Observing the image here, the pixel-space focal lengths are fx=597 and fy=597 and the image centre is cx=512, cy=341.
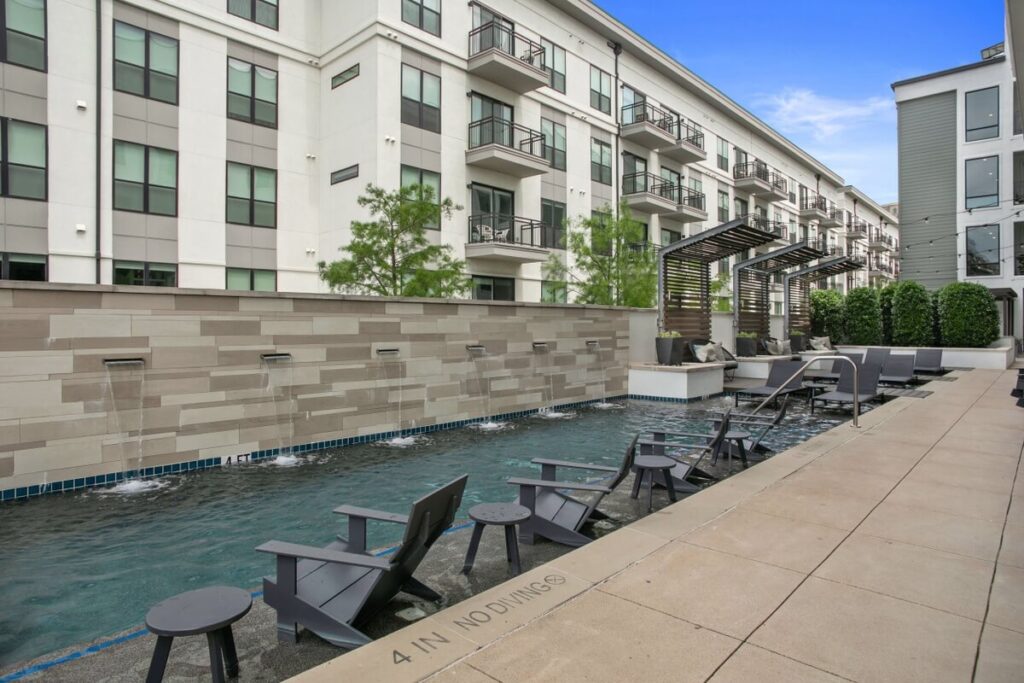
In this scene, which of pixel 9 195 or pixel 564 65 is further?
pixel 564 65

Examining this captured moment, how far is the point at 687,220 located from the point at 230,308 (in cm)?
2769

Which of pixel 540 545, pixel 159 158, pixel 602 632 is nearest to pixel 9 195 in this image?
pixel 159 158

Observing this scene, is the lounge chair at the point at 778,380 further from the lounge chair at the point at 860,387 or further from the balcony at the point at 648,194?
the balcony at the point at 648,194

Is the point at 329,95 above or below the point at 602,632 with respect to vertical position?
above

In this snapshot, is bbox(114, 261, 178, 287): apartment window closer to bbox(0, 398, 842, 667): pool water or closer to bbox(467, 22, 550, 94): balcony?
bbox(0, 398, 842, 667): pool water

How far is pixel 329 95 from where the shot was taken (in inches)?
795

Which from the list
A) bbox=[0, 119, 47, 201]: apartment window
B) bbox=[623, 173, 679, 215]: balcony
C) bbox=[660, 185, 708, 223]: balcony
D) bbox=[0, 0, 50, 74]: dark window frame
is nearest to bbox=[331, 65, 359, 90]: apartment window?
bbox=[0, 0, 50, 74]: dark window frame

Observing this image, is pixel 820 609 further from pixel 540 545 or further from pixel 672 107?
pixel 672 107

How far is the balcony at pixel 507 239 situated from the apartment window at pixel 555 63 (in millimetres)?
6078

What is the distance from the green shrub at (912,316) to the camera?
23.2 meters

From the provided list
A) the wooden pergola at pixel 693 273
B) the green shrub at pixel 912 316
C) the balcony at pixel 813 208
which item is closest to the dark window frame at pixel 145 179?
the wooden pergola at pixel 693 273

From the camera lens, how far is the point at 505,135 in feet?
73.5

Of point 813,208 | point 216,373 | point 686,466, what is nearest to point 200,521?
point 216,373

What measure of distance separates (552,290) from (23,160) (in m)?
16.7
